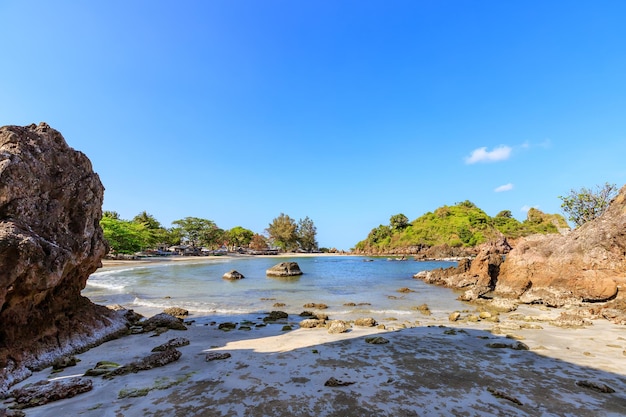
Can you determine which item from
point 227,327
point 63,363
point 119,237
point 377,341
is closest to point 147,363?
point 63,363

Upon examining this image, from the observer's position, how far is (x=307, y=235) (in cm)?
13388

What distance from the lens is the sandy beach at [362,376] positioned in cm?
481

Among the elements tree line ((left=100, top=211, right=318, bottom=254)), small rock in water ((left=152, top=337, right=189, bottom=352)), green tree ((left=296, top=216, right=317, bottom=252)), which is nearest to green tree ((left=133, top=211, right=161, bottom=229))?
tree line ((left=100, top=211, right=318, bottom=254))

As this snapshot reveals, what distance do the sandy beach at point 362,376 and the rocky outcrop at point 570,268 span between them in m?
5.98

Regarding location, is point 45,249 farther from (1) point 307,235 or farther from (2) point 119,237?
(1) point 307,235

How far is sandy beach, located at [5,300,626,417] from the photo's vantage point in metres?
4.81

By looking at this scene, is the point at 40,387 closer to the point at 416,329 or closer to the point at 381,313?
the point at 416,329

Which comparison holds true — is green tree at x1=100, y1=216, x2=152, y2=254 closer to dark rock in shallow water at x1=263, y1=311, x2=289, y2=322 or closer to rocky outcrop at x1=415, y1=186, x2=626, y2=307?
dark rock in shallow water at x1=263, y1=311, x2=289, y2=322

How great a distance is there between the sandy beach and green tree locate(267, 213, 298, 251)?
112 m

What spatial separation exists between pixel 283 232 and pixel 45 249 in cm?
11575

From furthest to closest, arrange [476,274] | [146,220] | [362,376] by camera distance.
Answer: [146,220] → [476,274] → [362,376]

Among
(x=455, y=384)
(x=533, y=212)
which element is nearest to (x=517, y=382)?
(x=455, y=384)

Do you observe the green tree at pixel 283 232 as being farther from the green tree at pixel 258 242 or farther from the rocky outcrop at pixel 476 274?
the rocky outcrop at pixel 476 274

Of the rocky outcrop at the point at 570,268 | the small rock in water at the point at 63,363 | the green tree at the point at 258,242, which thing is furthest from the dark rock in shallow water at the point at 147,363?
the green tree at the point at 258,242
